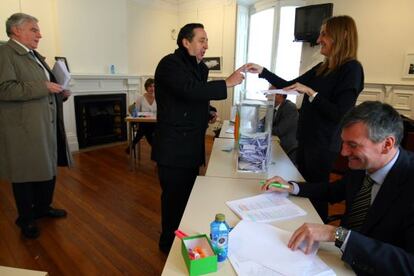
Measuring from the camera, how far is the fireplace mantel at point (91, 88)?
15.3 feet

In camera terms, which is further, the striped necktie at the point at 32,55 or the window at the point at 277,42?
the window at the point at 277,42

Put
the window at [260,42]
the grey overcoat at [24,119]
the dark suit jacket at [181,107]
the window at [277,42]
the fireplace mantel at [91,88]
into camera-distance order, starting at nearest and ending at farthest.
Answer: the dark suit jacket at [181,107]
the grey overcoat at [24,119]
the fireplace mantel at [91,88]
the window at [277,42]
the window at [260,42]

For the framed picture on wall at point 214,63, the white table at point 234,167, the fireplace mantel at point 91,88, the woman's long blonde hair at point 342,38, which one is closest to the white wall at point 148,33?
the fireplace mantel at point 91,88

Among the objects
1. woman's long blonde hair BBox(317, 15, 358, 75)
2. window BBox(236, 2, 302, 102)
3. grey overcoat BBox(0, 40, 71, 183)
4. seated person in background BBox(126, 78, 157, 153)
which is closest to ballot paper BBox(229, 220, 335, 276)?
woman's long blonde hair BBox(317, 15, 358, 75)

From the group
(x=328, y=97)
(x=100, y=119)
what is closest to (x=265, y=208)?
(x=328, y=97)

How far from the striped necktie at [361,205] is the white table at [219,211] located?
0.13 meters

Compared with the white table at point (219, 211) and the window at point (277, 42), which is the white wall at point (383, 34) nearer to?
the window at point (277, 42)

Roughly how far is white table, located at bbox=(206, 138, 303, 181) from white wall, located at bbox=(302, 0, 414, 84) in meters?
2.53

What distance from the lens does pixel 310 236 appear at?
3.10 feet

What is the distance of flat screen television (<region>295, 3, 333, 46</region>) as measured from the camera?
13.1ft

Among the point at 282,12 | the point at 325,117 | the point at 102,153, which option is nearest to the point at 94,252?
the point at 325,117

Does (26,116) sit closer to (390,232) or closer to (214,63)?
(390,232)

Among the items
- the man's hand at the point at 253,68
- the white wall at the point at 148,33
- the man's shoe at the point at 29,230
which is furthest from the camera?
the white wall at the point at 148,33

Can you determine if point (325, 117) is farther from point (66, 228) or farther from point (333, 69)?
point (66, 228)
